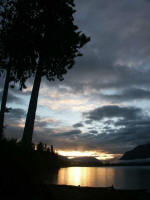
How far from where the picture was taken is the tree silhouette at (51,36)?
17875 mm

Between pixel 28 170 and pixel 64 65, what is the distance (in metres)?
13.1

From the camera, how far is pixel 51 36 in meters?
17.8

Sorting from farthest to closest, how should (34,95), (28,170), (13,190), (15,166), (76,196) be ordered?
1. (34,95)
2. (76,196)
3. (28,170)
4. (15,166)
5. (13,190)

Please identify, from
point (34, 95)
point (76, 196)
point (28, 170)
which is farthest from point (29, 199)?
point (34, 95)

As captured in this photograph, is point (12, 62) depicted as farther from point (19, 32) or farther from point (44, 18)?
point (44, 18)

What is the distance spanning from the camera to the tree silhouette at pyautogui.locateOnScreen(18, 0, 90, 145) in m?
17.9

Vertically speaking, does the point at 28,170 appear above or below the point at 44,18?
below

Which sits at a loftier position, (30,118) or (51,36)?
(51,36)

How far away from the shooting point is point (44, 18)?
18.4 m

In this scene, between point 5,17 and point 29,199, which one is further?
point 5,17

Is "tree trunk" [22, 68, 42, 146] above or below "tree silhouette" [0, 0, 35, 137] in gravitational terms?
below

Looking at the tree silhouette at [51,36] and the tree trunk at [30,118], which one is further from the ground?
the tree silhouette at [51,36]

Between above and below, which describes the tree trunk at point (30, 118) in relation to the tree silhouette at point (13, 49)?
below

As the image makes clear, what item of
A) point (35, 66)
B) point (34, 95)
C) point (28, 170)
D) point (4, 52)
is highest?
point (4, 52)
